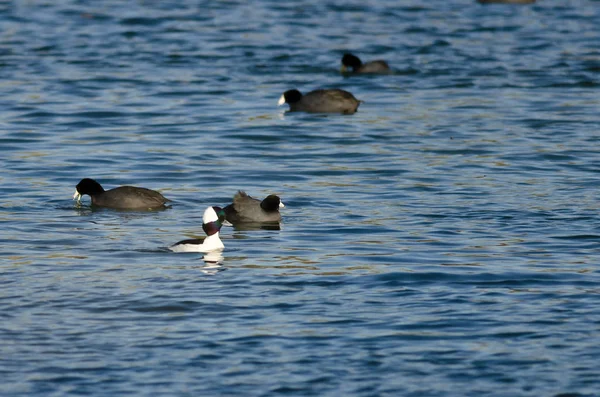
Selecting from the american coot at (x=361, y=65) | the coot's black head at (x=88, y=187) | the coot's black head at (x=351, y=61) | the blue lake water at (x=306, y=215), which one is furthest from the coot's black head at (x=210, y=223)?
the coot's black head at (x=351, y=61)

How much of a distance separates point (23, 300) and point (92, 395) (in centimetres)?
299

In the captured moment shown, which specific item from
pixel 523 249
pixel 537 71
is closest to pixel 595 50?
pixel 537 71

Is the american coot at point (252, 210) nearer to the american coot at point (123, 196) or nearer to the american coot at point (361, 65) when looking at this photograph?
the american coot at point (123, 196)

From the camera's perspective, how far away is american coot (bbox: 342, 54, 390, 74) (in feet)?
103

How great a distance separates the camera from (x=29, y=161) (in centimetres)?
2250

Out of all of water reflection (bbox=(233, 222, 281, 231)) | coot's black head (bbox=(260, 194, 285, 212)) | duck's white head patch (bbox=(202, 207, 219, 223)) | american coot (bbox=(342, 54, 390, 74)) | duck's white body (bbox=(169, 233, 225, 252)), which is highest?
american coot (bbox=(342, 54, 390, 74))

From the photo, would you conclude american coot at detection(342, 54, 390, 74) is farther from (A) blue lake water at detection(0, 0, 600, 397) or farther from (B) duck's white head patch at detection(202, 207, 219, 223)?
(B) duck's white head patch at detection(202, 207, 219, 223)

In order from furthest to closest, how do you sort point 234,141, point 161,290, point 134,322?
point 234,141 → point 161,290 → point 134,322

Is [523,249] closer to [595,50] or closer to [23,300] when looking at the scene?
[23,300]

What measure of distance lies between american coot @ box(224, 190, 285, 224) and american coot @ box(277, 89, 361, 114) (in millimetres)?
9686

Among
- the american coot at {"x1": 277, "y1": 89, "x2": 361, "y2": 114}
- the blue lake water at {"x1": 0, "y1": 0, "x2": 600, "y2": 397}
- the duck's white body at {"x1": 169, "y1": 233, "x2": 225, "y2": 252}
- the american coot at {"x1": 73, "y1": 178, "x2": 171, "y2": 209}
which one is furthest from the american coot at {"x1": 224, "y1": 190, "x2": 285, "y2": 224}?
the american coot at {"x1": 277, "y1": 89, "x2": 361, "y2": 114}

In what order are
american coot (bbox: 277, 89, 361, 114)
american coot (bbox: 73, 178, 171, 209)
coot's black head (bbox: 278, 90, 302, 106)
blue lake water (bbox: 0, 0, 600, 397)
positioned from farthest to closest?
coot's black head (bbox: 278, 90, 302, 106) < american coot (bbox: 277, 89, 361, 114) < american coot (bbox: 73, 178, 171, 209) < blue lake water (bbox: 0, 0, 600, 397)

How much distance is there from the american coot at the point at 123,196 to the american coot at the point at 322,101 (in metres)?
9.13

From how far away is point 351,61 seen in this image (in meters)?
32.2
